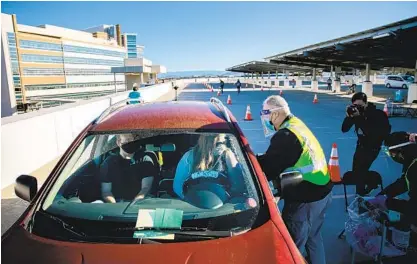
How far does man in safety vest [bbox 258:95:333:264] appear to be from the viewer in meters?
2.98

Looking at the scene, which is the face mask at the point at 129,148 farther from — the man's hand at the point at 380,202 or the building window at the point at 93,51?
the building window at the point at 93,51

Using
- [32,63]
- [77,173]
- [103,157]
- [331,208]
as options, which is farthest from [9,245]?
[32,63]

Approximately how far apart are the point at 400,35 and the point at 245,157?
59.2ft

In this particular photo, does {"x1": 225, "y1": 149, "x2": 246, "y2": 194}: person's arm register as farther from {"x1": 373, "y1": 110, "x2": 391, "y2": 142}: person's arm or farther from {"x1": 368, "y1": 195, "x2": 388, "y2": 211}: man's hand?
{"x1": 373, "y1": 110, "x2": 391, "y2": 142}: person's arm

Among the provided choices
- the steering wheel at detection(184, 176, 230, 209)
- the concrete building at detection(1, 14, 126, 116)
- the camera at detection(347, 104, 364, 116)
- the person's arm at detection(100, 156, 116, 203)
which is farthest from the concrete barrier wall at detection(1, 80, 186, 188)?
the concrete building at detection(1, 14, 126, 116)

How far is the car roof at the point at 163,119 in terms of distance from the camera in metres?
2.88

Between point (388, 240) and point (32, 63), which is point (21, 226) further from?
point (32, 63)

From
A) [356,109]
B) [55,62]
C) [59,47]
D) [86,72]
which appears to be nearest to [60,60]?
[55,62]

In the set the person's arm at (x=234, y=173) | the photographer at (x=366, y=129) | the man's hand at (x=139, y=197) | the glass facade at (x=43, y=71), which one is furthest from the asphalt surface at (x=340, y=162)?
the glass facade at (x=43, y=71)

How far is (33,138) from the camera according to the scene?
24.2 ft

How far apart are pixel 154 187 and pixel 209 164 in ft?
1.71

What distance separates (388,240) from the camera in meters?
3.46

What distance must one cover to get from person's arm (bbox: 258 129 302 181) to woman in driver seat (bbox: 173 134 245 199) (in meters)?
0.32

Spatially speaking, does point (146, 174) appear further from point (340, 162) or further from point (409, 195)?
point (340, 162)
